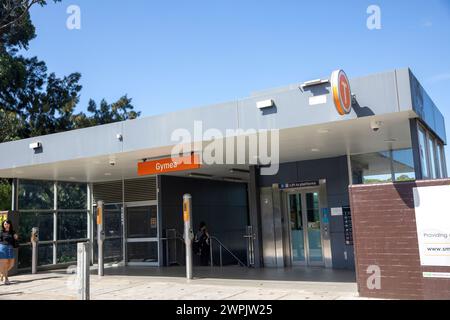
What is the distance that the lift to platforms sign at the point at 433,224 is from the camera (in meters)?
6.63

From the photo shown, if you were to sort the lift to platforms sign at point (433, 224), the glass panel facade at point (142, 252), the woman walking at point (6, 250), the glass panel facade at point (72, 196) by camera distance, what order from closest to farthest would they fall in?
the lift to platforms sign at point (433, 224), the woman walking at point (6, 250), the glass panel facade at point (142, 252), the glass panel facade at point (72, 196)

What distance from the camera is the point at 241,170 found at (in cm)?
1527

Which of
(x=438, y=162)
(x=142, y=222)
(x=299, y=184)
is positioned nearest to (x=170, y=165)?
(x=299, y=184)

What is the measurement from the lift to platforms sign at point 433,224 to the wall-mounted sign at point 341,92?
1.66 m

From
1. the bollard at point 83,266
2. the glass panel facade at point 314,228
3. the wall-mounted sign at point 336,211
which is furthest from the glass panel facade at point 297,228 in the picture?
the bollard at point 83,266

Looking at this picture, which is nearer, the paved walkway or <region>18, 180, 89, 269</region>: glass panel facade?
the paved walkway

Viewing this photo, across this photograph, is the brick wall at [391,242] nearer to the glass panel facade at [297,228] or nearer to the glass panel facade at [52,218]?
the glass panel facade at [297,228]

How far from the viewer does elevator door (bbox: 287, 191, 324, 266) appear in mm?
12383

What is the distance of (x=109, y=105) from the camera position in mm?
28078

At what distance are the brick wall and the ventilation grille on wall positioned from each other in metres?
8.76

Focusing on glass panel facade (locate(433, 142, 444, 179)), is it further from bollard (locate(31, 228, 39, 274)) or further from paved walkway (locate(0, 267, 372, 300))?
bollard (locate(31, 228, 39, 274))

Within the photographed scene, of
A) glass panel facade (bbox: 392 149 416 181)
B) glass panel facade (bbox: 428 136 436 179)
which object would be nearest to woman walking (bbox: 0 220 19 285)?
glass panel facade (bbox: 392 149 416 181)
